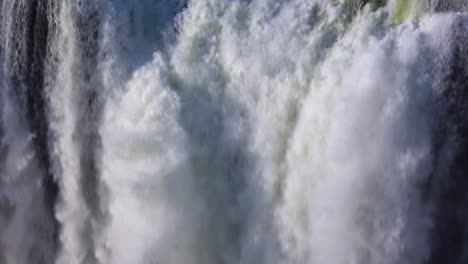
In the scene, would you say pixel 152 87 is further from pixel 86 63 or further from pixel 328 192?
pixel 328 192

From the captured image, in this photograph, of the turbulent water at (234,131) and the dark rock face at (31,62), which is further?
the dark rock face at (31,62)

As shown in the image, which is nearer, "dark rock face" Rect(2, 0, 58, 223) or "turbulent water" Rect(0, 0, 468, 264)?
"turbulent water" Rect(0, 0, 468, 264)

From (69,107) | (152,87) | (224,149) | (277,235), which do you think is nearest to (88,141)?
(69,107)

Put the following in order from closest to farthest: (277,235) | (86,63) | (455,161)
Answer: (455,161) < (277,235) < (86,63)

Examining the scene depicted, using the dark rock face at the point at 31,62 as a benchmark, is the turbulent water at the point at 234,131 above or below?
below

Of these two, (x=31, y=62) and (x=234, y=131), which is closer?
(x=234, y=131)

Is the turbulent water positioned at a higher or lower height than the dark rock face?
lower

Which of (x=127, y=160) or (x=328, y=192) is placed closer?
(x=328, y=192)

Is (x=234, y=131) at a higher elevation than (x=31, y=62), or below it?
below
